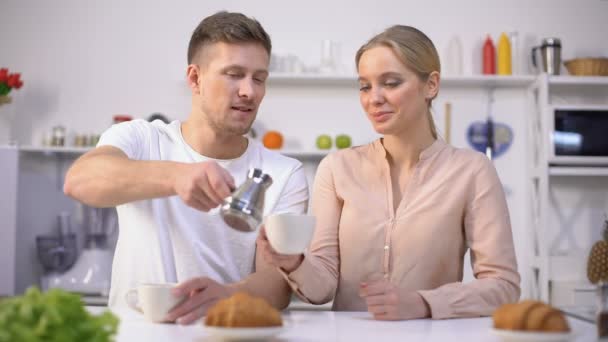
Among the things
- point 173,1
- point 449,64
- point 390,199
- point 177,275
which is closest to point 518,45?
point 449,64

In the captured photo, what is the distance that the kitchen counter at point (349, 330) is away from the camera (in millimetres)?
1151

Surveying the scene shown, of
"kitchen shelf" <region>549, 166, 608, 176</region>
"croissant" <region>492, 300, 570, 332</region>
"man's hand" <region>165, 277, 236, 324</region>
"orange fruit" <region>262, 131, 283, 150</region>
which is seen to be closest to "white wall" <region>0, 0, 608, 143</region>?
"orange fruit" <region>262, 131, 283, 150</region>

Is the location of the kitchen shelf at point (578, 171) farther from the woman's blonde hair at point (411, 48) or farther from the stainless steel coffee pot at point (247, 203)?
the stainless steel coffee pot at point (247, 203)

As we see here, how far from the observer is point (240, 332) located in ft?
3.36

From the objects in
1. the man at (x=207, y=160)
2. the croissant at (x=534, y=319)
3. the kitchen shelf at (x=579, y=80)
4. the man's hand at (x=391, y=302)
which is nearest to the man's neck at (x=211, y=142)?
the man at (x=207, y=160)

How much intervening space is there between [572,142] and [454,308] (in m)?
2.95

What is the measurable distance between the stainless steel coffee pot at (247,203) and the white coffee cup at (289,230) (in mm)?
44

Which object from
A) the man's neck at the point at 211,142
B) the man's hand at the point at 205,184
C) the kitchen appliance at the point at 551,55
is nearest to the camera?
the man's hand at the point at 205,184

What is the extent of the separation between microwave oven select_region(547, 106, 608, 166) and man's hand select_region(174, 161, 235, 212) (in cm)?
317

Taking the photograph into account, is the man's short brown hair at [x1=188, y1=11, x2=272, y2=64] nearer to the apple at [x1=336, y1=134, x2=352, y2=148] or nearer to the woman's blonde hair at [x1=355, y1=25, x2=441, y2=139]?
the woman's blonde hair at [x1=355, y1=25, x2=441, y2=139]

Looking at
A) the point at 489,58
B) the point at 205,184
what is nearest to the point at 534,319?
the point at 205,184

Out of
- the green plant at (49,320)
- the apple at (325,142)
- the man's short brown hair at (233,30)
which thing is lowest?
the green plant at (49,320)

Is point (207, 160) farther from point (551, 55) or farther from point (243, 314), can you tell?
point (551, 55)

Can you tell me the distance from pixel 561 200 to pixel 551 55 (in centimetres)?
89
